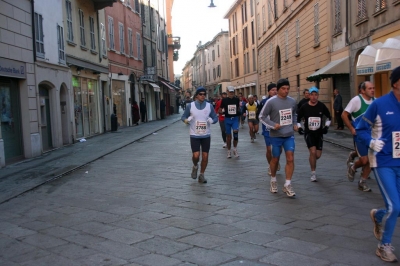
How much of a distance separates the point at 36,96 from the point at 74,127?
14.3ft

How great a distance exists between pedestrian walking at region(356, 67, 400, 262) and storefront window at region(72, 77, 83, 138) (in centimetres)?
1692

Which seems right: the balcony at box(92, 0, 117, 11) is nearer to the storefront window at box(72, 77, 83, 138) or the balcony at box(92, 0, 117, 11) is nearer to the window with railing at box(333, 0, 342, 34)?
the storefront window at box(72, 77, 83, 138)

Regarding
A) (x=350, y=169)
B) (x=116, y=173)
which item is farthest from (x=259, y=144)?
(x=350, y=169)

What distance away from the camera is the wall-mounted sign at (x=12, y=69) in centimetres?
1234

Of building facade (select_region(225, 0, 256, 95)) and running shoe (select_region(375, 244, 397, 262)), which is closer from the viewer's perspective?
running shoe (select_region(375, 244, 397, 262))

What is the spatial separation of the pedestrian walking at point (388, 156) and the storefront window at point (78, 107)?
1692cm

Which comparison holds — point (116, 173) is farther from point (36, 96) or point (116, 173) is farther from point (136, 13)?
point (136, 13)

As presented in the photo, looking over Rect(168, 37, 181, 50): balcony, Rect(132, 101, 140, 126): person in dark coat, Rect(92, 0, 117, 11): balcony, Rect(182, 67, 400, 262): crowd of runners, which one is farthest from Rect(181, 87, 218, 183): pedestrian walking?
Rect(168, 37, 181, 50): balcony

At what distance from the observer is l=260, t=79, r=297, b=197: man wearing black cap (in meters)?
7.15

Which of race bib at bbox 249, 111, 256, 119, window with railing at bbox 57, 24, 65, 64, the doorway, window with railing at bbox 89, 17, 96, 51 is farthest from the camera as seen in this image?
window with railing at bbox 89, 17, 96, 51

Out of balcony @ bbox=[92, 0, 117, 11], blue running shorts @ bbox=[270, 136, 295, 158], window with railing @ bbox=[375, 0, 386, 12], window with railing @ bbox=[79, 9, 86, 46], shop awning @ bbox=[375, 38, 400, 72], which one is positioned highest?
balcony @ bbox=[92, 0, 117, 11]

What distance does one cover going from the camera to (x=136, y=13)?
1310 inches

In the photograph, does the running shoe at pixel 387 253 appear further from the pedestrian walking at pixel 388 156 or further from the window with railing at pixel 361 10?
the window with railing at pixel 361 10

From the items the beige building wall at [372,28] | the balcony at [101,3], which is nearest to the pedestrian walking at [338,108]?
the beige building wall at [372,28]
